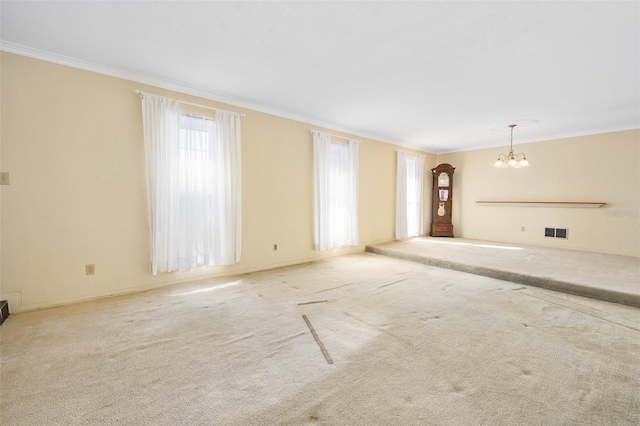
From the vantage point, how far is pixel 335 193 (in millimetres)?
5125

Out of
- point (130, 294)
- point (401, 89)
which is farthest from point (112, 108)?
point (401, 89)

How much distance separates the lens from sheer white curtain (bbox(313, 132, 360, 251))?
4805mm

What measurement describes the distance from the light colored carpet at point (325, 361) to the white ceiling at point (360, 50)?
255cm

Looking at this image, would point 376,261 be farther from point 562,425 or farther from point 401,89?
point 562,425

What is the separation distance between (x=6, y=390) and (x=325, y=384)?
6.17 ft

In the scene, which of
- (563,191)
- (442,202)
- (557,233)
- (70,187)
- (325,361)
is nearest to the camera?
(325,361)

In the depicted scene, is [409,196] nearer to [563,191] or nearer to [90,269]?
[563,191]

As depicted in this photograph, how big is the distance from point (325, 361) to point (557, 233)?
254 inches

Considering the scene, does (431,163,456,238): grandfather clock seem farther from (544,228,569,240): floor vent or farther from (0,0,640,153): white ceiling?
(0,0,640,153): white ceiling

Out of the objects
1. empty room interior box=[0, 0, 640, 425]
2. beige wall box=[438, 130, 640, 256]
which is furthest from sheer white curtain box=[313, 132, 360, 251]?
beige wall box=[438, 130, 640, 256]

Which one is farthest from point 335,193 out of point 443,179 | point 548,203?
point 548,203

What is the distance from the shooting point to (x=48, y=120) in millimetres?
2703

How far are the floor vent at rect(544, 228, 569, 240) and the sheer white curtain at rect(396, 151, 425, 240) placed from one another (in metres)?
2.61

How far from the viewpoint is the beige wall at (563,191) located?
496cm
